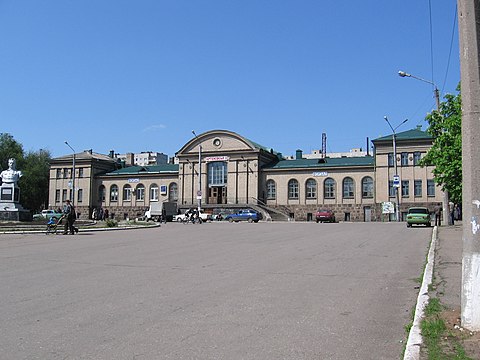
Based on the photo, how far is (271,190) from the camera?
227 feet

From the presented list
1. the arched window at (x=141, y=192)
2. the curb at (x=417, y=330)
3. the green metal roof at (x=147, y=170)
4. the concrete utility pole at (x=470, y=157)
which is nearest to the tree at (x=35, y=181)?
the green metal roof at (x=147, y=170)

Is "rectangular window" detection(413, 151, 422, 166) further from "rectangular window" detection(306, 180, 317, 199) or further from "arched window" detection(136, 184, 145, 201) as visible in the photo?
"arched window" detection(136, 184, 145, 201)

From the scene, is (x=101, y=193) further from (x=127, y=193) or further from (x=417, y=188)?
(x=417, y=188)

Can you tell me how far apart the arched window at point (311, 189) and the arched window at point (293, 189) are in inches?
59.8

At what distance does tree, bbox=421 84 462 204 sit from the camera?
28562 mm

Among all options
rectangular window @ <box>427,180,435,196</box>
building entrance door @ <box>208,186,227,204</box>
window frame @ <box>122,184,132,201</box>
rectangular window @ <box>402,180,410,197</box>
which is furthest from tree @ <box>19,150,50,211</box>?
rectangular window @ <box>427,180,435,196</box>

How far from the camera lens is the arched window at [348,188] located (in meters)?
64.4

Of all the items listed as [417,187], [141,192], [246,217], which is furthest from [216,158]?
[417,187]

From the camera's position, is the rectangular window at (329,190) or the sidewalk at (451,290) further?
the rectangular window at (329,190)

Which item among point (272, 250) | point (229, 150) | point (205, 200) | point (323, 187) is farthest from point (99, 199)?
point (272, 250)

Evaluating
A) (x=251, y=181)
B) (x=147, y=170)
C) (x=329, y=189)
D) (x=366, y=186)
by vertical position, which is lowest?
(x=329, y=189)

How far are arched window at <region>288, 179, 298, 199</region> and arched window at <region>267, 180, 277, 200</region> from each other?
215 centimetres

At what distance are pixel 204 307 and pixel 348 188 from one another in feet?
195

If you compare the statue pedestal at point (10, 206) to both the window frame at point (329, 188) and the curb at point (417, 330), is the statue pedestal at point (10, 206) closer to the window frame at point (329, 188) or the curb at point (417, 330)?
the curb at point (417, 330)
